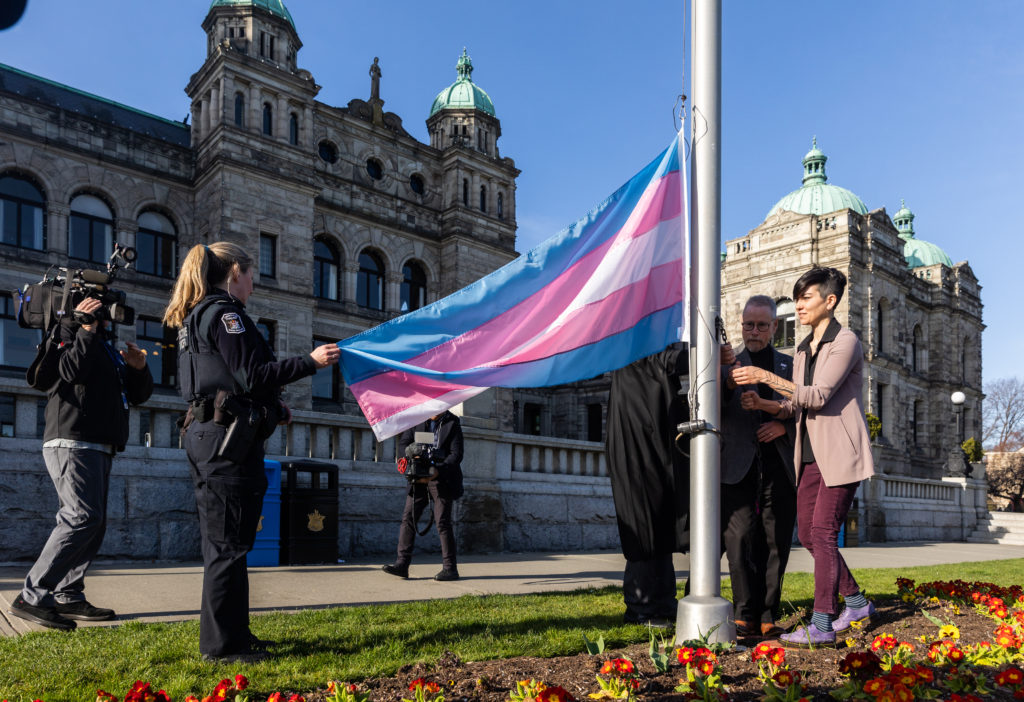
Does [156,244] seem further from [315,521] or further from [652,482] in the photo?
[652,482]

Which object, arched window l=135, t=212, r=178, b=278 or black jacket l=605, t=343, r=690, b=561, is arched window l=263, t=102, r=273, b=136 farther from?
black jacket l=605, t=343, r=690, b=561

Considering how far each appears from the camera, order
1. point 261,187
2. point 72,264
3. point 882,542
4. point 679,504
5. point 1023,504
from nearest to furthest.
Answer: point 679,504
point 882,542
point 72,264
point 261,187
point 1023,504

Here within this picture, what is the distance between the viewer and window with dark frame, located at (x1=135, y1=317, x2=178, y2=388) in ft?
75.7

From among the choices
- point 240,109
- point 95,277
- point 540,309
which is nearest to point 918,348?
point 240,109

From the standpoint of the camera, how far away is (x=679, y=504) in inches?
188

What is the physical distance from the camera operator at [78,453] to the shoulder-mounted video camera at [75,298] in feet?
0.16

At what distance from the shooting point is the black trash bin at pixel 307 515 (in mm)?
7918

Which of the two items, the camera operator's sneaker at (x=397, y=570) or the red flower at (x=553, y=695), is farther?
the camera operator's sneaker at (x=397, y=570)

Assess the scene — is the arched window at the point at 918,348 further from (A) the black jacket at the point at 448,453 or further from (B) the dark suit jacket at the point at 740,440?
(B) the dark suit jacket at the point at 740,440

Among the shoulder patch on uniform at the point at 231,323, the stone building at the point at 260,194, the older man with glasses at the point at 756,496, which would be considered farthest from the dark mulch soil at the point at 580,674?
the stone building at the point at 260,194

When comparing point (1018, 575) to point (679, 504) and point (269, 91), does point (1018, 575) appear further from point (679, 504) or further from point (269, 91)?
point (269, 91)

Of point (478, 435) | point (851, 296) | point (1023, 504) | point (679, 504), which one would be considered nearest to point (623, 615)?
point (679, 504)

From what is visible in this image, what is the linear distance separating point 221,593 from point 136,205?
24298mm

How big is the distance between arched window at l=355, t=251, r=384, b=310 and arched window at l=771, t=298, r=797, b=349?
19039 millimetres
